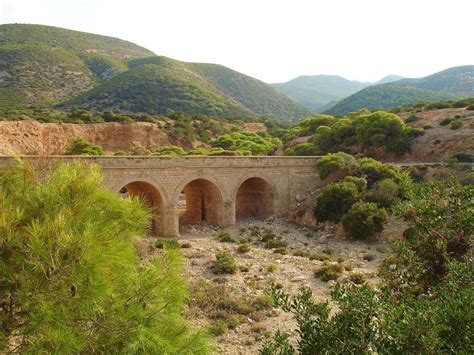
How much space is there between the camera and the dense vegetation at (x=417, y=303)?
380cm

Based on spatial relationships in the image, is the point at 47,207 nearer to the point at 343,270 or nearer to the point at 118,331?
the point at 118,331

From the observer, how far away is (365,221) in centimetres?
2094

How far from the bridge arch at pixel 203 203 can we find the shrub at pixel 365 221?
7.50 metres

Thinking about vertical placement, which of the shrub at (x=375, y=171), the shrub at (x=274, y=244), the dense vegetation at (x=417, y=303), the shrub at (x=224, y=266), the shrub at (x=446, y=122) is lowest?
the shrub at (x=274, y=244)

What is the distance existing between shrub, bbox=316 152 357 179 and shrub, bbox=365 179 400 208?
11.3 ft

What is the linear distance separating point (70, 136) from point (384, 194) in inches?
1175

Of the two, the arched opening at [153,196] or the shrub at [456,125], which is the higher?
the shrub at [456,125]

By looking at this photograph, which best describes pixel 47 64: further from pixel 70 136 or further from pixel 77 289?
pixel 77 289

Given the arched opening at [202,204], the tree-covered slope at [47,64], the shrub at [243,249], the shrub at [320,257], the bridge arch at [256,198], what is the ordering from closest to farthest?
the shrub at [320,257], the shrub at [243,249], the arched opening at [202,204], the bridge arch at [256,198], the tree-covered slope at [47,64]

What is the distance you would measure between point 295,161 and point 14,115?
88.8 feet

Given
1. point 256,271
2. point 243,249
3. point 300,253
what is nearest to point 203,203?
point 243,249

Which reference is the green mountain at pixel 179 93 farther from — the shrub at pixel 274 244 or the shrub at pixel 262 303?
the shrub at pixel 262 303

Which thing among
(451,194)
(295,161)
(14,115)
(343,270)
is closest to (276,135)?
(295,161)

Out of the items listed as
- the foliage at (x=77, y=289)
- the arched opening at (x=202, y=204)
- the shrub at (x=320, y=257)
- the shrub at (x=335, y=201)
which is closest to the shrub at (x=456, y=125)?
the shrub at (x=335, y=201)
